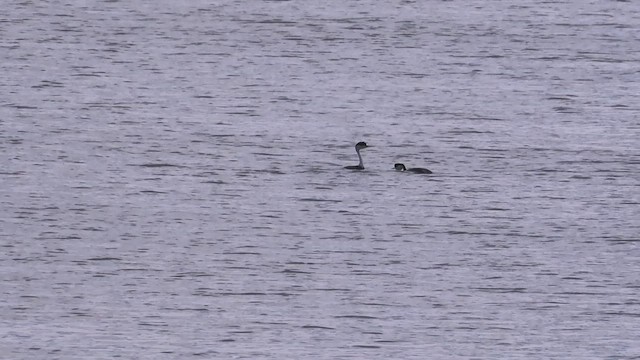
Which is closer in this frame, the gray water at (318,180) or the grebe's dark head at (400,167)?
the gray water at (318,180)

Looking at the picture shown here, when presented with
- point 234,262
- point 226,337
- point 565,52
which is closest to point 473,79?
point 565,52

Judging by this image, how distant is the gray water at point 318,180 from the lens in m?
11.6

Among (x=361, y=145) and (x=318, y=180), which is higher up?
(x=361, y=145)

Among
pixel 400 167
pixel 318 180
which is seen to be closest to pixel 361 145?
pixel 400 167

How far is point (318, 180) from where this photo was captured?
1556 centimetres

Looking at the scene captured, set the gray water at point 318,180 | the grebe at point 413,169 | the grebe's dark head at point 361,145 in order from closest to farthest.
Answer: the gray water at point 318,180
the grebe at point 413,169
the grebe's dark head at point 361,145

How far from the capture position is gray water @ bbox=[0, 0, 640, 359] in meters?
11.6

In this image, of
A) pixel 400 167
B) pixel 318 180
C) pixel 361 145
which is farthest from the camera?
pixel 361 145

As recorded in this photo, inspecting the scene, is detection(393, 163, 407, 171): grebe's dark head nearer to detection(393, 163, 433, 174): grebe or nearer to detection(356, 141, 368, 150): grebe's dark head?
detection(393, 163, 433, 174): grebe

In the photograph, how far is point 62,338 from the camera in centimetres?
1117

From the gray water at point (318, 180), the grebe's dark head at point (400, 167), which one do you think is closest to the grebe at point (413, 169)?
the grebe's dark head at point (400, 167)

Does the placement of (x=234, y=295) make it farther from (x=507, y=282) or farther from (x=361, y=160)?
(x=361, y=160)

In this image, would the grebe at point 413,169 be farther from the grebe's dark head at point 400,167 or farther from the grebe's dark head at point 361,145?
the grebe's dark head at point 361,145

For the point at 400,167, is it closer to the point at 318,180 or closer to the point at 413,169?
the point at 413,169
